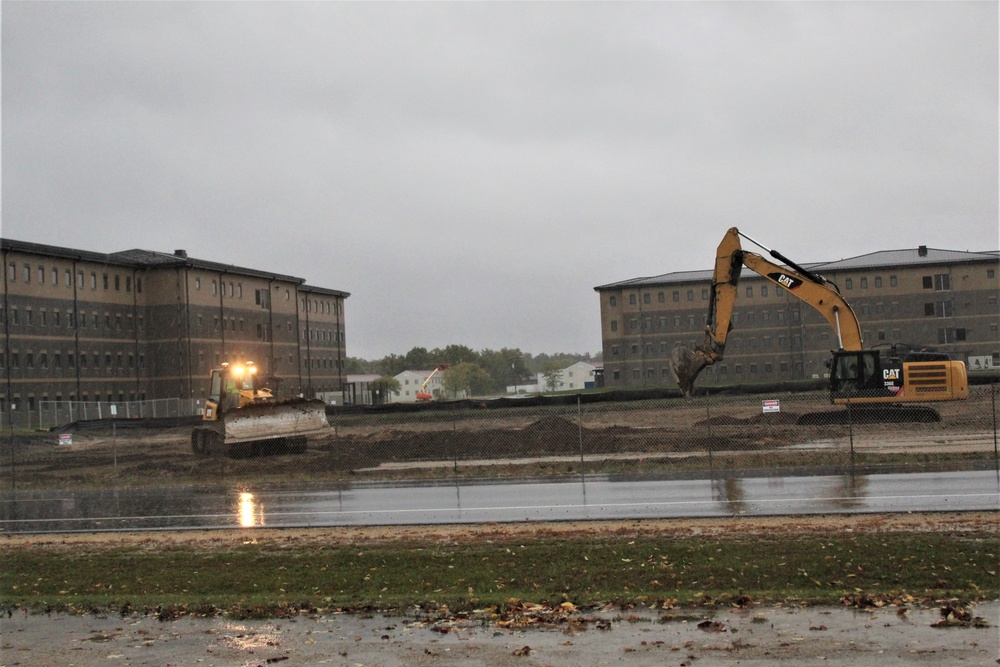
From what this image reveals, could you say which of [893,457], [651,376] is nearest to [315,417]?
[893,457]

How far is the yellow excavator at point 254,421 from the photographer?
3397 cm

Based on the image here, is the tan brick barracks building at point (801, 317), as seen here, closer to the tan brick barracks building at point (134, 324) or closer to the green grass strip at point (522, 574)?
the tan brick barracks building at point (134, 324)

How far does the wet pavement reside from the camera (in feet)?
28.1

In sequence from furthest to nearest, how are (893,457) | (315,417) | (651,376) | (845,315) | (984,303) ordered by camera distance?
(651,376) < (984,303) < (845,315) < (315,417) < (893,457)

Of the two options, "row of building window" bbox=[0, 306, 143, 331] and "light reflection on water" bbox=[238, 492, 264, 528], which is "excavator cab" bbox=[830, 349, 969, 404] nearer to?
"light reflection on water" bbox=[238, 492, 264, 528]

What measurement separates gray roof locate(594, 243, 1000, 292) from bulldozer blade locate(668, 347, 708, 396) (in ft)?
167

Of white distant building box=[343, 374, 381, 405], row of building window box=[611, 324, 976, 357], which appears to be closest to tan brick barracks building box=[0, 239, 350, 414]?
white distant building box=[343, 374, 381, 405]

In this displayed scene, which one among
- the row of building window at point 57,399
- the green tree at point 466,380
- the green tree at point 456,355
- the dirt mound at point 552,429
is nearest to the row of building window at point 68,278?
the row of building window at point 57,399

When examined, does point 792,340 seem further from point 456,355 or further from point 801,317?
point 456,355

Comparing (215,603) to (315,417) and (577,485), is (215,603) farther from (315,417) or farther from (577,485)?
(315,417)

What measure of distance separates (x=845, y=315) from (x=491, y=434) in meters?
14.1

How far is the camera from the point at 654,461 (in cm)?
2873

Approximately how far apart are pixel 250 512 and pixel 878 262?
8187 cm

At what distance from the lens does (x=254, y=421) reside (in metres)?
34.2
